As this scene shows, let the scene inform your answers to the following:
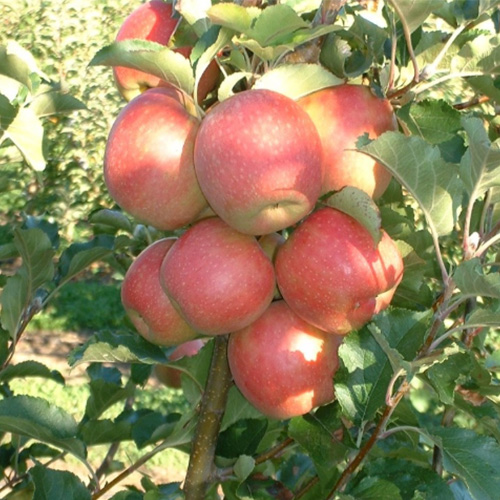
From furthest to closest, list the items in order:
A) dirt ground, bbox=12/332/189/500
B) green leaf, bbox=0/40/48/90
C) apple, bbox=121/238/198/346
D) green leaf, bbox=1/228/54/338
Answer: dirt ground, bbox=12/332/189/500, green leaf, bbox=1/228/54/338, green leaf, bbox=0/40/48/90, apple, bbox=121/238/198/346

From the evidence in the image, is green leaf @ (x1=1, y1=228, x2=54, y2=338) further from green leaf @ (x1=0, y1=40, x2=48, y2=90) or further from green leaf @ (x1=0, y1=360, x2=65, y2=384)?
green leaf @ (x1=0, y1=40, x2=48, y2=90)

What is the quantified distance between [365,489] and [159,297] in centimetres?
32

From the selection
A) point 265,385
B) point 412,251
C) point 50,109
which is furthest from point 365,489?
point 50,109

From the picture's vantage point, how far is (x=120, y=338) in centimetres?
87

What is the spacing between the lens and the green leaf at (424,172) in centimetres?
72

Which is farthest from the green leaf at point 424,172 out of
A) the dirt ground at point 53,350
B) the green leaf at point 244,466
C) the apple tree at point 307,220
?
the dirt ground at point 53,350

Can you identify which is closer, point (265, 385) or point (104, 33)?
point (265, 385)

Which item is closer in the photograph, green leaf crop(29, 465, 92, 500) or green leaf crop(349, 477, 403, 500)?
green leaf crop(349, 477, 403, 500)

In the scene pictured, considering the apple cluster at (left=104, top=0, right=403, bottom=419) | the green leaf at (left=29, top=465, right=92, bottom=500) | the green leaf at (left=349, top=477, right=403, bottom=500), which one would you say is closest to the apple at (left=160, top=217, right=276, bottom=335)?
the apple cluster at (left=104, top=0, right=403, bottom=419)

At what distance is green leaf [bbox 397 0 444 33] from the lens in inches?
29.8

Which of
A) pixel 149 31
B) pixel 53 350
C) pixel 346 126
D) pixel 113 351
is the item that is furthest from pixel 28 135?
pixel 53 350

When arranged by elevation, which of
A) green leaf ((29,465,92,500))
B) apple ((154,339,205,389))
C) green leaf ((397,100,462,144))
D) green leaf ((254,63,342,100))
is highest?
green leaf ((254,63,342,100))

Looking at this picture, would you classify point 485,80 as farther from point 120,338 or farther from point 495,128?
point 120,338

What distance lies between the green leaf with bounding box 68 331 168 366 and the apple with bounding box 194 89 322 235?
0.21 metres
